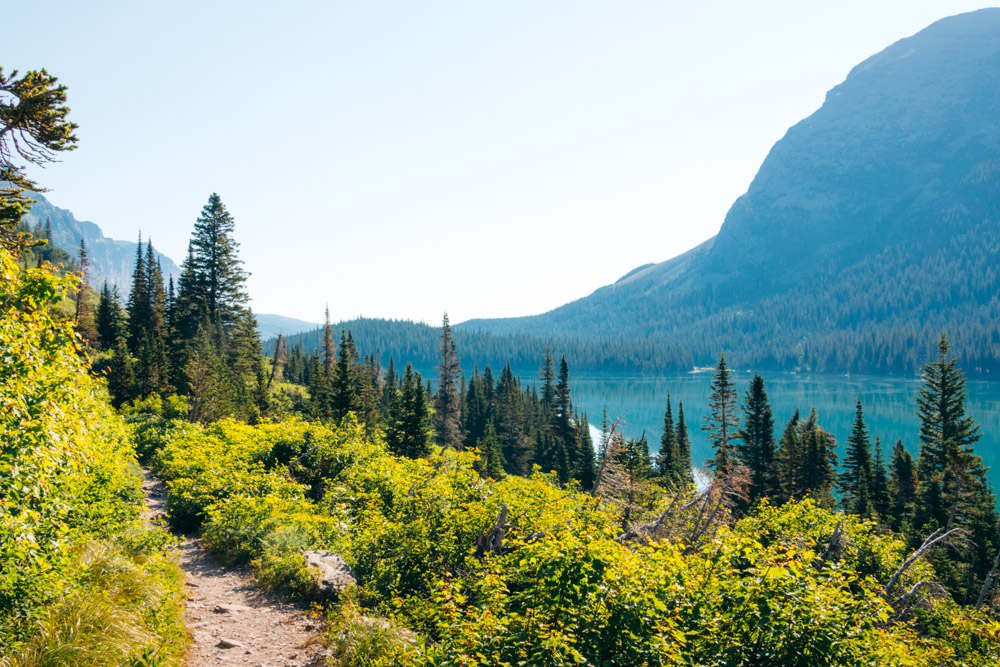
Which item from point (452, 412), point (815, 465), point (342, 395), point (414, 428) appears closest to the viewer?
point (414, 428)

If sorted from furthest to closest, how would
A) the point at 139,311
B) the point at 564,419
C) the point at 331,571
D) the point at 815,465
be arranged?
the point at 564,419, the point at 139,311, the point at 815,465, the point at 331,571

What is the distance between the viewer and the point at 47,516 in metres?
6.82

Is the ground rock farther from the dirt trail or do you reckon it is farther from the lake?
the lake

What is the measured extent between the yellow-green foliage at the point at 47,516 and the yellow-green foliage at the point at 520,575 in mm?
3174

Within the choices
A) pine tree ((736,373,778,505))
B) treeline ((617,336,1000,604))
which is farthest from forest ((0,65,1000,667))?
pine tree ((736,373,778,505))

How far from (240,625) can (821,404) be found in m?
149

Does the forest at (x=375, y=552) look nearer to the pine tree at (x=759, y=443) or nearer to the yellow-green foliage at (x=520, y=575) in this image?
the yellow-green foliage at (x=520, y=575)

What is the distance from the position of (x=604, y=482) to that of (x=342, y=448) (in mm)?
13063

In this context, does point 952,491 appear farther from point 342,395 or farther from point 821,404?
point 821,404

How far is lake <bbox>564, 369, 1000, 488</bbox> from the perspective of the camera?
9181cm

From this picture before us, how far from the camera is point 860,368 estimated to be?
187 m

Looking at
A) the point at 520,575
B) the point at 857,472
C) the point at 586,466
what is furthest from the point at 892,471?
the point at 520,575

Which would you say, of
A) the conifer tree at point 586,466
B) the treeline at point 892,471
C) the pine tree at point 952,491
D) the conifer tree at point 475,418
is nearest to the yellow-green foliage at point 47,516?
the treeline at point 892,471

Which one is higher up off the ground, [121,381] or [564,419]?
[121,381]
